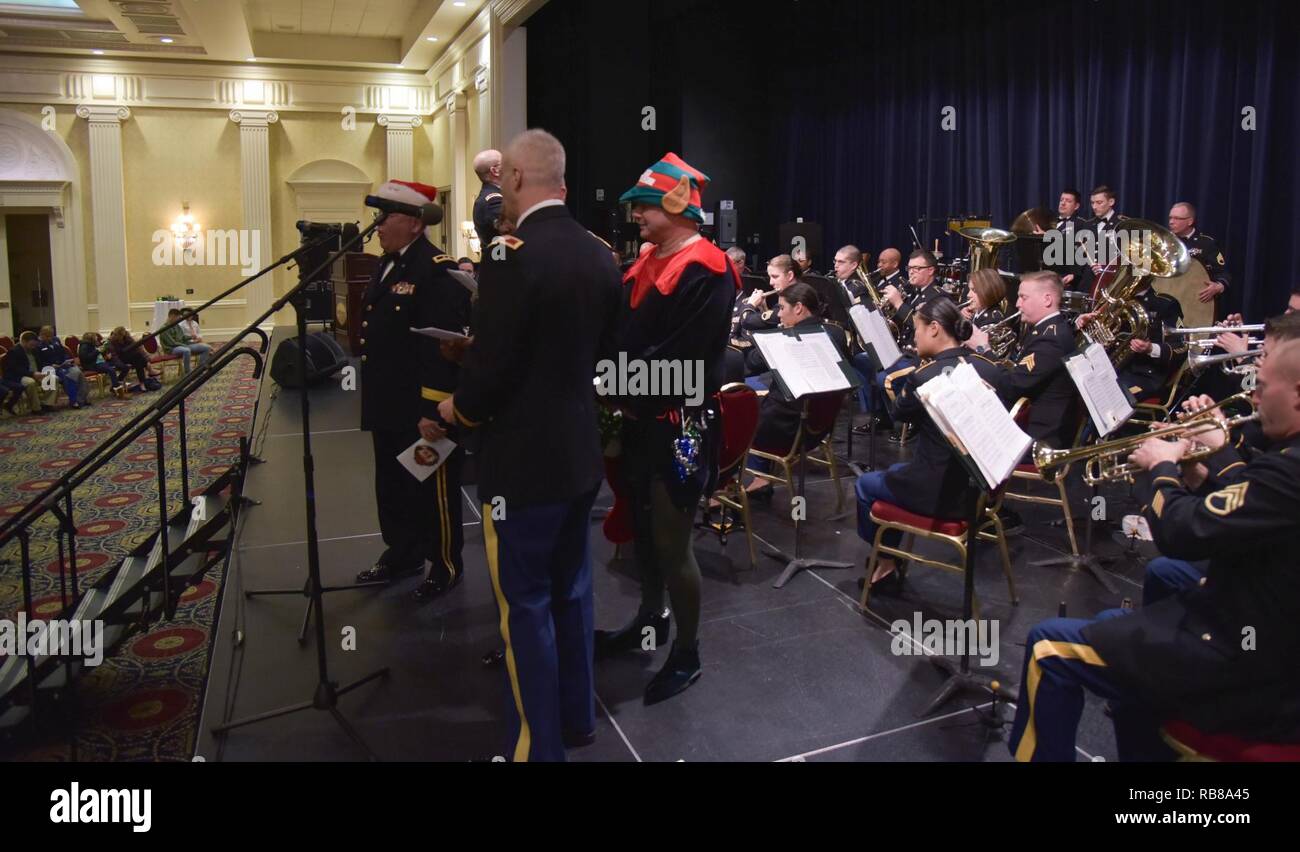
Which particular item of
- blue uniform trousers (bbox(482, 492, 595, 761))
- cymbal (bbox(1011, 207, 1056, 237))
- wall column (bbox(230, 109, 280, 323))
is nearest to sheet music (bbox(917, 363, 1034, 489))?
blue uniform trousers (bbox(482, 492, 595, 761))

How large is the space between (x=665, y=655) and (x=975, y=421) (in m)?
1.35

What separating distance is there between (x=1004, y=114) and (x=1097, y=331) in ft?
19.5

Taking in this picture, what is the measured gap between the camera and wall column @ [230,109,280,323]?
15.6 meters

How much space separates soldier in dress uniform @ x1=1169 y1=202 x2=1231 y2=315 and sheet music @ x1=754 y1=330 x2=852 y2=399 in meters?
4.34

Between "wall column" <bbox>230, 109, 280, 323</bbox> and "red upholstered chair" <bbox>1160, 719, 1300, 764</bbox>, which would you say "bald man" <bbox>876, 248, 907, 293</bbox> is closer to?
"red upholstered chair" <bbox>1160, 719, 1300, 764</bbox>

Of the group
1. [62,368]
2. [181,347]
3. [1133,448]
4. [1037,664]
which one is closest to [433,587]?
[1037,664]

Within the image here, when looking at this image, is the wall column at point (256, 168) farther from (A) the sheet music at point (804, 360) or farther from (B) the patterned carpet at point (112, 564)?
(A) the sheet music at point (804, 360)

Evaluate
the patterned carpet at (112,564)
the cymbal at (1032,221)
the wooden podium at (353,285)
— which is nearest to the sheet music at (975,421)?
the patterned carpet at (112,564)

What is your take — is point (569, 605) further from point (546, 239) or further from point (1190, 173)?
point (1190, 173)

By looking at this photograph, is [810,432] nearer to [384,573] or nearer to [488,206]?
[488,206]

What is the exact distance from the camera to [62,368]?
886 cm

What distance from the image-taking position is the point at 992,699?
296 cm

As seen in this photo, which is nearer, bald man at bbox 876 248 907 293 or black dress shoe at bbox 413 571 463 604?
black dress shoe at bbox 413 571 463 604

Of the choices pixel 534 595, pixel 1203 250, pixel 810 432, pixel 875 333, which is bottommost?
pixel 534 595
